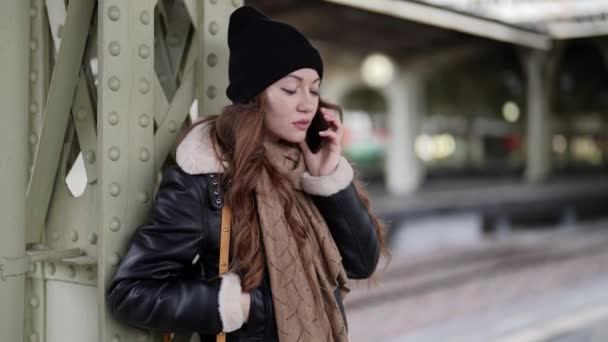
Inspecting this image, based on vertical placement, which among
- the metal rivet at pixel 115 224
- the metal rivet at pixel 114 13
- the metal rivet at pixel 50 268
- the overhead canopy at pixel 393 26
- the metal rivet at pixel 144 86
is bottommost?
the metal rivet at pixel 50 268

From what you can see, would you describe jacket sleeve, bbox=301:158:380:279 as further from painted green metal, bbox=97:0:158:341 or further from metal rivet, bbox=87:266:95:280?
metal rivet, bbox=87:266:95:280

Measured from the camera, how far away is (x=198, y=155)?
194 cm

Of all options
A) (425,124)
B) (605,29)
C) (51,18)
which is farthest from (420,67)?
(51,18)

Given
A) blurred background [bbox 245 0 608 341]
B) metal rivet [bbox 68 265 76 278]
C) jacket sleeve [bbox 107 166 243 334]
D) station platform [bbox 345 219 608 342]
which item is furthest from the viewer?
blurred background [bbox 245 0 608 341]

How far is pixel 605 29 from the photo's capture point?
12.1 meters

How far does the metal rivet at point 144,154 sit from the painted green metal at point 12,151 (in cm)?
30

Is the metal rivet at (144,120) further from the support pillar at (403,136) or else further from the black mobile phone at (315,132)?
the support pillar at (403,136)

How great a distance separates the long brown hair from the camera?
193 centimetres

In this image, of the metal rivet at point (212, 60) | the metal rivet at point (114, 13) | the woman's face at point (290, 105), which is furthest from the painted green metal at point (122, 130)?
the woman's face at point (290, 105)

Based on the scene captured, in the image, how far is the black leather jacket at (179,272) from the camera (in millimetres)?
1855

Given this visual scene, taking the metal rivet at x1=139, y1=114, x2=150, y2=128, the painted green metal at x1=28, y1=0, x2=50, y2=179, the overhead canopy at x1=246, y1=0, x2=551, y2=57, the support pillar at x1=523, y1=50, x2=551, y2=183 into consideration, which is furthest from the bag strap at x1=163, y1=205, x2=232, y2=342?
the support pillar at x1=523, y1=50, x2=551, y2=183

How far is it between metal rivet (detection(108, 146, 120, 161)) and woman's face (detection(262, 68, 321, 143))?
0.41 metres

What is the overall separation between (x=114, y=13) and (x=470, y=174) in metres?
36.3

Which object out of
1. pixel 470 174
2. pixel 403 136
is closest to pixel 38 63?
pixel 403 136
